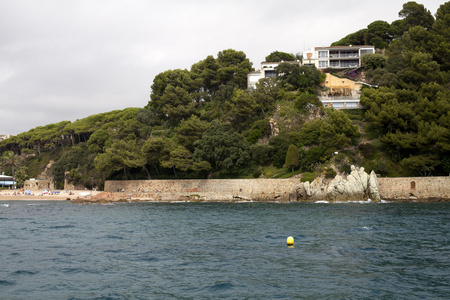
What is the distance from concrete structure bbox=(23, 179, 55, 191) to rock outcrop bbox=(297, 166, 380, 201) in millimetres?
52312

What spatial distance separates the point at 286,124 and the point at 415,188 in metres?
20.8

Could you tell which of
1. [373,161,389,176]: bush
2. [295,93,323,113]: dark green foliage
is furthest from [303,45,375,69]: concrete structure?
[373,161,389,176]: bush

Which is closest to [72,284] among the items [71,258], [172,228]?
[71,258]

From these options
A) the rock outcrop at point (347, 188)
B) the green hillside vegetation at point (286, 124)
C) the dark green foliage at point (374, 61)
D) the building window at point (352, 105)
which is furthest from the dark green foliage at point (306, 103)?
the rock outcrop at point (347, 188)

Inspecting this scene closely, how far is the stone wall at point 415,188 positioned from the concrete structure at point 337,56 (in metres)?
34.2

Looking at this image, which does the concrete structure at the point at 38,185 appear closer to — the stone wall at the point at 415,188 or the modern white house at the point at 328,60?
the modern white house at the point at 328,60

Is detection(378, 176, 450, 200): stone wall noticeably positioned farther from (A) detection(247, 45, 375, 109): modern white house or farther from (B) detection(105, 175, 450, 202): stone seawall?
(A) detection(247, 45, 375, 109): modern white house

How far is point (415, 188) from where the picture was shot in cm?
4975

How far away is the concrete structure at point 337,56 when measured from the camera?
3100 inches

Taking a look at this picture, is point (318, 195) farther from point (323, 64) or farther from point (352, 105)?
point (323, 64)

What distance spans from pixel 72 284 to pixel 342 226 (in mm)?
18468

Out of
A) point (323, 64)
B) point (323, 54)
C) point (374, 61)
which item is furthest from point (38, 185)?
point (374, 61)

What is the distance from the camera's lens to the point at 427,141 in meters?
50.1

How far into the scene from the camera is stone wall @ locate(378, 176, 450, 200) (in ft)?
160
